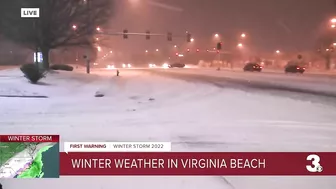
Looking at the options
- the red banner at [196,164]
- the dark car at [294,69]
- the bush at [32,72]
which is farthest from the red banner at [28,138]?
the dark car at [294,69]

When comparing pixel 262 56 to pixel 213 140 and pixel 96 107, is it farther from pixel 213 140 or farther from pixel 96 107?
pixel 96 107

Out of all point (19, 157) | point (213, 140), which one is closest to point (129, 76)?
point (213, 140)

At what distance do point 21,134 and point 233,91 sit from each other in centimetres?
282

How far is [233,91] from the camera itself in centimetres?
505

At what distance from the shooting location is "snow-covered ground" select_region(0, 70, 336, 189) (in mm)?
2955

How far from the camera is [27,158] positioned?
115 inches

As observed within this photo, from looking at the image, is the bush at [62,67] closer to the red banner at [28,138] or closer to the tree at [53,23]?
the tree at [53,23]

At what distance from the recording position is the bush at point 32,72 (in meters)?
3.60

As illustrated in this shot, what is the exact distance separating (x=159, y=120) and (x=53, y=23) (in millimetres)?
1298

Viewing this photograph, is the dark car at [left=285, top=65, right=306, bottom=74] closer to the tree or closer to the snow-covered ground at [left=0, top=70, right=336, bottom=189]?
the snow-covered ground at [left=0, top=70, right=336, bottom=189]

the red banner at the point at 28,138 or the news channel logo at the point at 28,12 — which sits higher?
the news channel logo at the point at 28,12

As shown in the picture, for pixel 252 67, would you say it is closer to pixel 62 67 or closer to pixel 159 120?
pixel 159 120

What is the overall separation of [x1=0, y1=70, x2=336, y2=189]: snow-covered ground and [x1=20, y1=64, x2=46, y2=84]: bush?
0.26 feet

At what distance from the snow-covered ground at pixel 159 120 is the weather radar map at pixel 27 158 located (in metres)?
0.07
